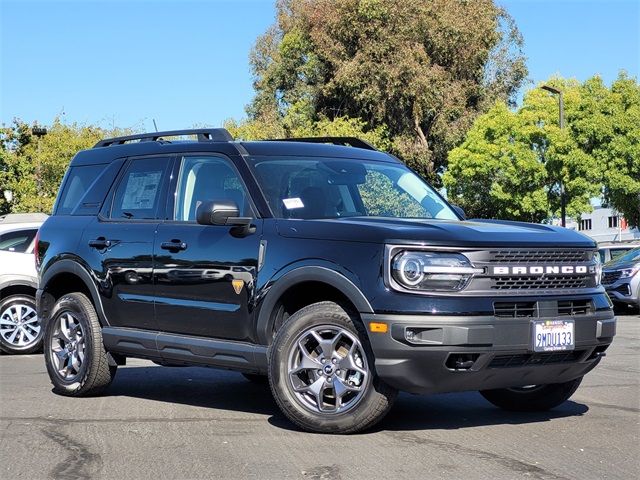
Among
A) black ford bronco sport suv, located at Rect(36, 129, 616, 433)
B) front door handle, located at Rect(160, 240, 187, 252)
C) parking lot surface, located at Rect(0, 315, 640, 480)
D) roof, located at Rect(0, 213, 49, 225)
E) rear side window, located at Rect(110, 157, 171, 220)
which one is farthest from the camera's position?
roof, located at Rect(0, 213, 49, 225)

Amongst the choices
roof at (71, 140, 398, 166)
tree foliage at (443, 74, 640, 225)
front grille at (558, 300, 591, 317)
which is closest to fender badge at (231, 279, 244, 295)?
roof at (71, 140, 398, 166)

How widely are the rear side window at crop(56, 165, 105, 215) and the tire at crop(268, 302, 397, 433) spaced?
9.76 ft

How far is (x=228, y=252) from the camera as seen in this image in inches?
281

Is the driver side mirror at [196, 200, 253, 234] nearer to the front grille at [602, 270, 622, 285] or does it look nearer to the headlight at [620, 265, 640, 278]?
the headlight at [620, 265, 640, 278]

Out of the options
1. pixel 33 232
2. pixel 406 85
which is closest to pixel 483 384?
pixel 33 232

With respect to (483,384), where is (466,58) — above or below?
above

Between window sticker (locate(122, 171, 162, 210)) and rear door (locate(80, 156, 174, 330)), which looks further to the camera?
window sticker (locate(122, 171, 162, 210))

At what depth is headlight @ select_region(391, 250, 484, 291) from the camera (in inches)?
245

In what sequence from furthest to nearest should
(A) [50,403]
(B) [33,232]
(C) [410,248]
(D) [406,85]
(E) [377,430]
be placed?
1. (D) [406,85]
2. (B) [33,232]
3. (A) [50,403]
4. (E) [377,430]
5. (C) [410,248]

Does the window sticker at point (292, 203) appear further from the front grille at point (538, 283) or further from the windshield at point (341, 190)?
the front grille at point (538, 283)

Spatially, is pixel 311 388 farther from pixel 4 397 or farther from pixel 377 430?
pixel 4 397

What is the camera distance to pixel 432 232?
6383 millimetres

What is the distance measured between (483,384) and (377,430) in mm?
778

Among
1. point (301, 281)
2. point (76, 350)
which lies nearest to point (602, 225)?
point (76, 350)
